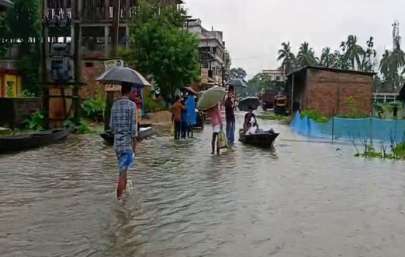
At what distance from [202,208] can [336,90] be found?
3227 centimetres

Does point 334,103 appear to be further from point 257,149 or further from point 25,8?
point 25,8

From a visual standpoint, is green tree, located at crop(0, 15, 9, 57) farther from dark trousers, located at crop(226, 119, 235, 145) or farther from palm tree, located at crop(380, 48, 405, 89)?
palm tree, located at crop(380, 48, 405, 89)

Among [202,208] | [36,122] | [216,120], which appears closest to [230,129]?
[216,120]

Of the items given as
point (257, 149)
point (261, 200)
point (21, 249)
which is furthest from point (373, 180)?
point (21, 249)

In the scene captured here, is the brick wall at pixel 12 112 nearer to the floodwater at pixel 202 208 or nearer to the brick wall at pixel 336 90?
the floodwater at pixel 202 208

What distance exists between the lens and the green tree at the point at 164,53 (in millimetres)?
38375

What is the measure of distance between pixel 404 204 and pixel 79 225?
5.27 meters


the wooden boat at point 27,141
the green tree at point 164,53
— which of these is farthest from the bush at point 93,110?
the wooden boat at point 27,141

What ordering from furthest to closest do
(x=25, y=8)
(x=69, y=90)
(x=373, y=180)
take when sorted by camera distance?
(x=25, y=8) → (x=69, y=90) → (x=373, y=180)

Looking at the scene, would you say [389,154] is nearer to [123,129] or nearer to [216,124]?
[216,124]

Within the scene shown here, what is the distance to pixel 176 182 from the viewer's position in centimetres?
1165

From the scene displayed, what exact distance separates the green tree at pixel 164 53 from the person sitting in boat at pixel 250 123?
1873 centimetres

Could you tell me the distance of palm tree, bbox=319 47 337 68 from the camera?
332 ft

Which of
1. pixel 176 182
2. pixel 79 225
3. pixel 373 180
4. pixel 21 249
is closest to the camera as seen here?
pixel 21 249
